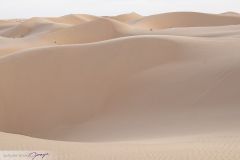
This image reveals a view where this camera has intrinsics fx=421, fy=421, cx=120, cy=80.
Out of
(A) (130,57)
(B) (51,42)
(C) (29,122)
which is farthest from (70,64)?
(B) (51,42)

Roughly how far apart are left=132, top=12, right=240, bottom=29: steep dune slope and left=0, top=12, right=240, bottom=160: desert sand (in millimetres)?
19896

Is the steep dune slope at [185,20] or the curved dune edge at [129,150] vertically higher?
the steep dune slope at [185,20]

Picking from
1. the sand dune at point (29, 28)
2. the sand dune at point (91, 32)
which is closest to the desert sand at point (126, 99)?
the sand dune at point (91, 32)

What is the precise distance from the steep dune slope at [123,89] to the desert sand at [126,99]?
2cm

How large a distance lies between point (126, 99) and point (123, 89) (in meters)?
0.44

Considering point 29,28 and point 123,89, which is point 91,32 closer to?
point 29,28

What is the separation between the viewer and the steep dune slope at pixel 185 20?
28922 mm

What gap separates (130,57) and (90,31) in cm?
1422

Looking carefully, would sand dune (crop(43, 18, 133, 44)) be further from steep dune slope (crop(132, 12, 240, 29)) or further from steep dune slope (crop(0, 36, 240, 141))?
steep dune slope (crop(0, 36, 240, 141))

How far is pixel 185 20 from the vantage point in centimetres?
3023

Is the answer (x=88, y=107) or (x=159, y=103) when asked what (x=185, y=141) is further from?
(x=88, y=107)

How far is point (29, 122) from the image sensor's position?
7.55m

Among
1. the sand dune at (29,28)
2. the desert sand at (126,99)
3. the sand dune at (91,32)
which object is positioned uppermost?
the sand dune at (29,28)
